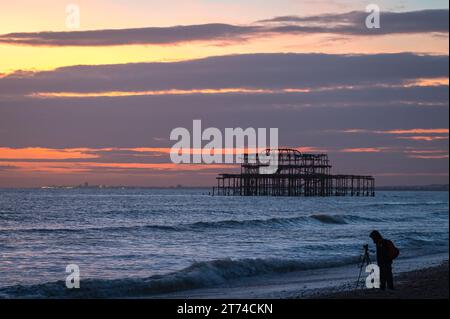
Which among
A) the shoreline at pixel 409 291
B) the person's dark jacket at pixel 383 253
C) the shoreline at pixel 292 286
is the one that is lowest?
the shoreline at pixel 292 286

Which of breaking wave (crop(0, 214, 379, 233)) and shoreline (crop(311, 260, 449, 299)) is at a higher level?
shoreline (crop(311, 260, 449, 299))

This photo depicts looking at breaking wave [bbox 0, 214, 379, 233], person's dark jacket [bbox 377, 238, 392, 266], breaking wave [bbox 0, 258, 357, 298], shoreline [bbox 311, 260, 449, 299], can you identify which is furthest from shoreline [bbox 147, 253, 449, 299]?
breaking wave [bbox 0, 214, 379, 233]

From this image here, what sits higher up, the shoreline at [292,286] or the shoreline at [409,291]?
the shoreline at [409,291]

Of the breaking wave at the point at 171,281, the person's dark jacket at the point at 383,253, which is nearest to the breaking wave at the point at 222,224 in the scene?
the breaking wave at the point at 171,281

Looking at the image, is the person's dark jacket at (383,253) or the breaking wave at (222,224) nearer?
the person's dark jacket at (383,253)

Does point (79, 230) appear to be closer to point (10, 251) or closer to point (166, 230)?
point (166, 230)

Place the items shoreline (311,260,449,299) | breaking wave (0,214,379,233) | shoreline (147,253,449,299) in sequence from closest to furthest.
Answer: shoreline (311,260,449,299) < shoreline (147,253,449,299) < breaking wave (0,214,379,233)

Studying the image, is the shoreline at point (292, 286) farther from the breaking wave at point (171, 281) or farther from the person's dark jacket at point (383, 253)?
the person's dark jacket at point (383, 253)

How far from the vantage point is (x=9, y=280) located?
17.7 metres

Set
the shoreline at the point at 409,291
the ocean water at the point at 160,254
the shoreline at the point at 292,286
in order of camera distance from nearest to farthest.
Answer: the shoreline at the point at 409,291 → the shoreline at the point at 292,286 → the ocean water at the point at 160,254

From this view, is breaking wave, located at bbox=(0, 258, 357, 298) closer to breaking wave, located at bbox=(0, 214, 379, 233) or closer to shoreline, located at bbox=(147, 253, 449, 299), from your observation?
shoreline, located at bbox=(147, 253, 449, 299)

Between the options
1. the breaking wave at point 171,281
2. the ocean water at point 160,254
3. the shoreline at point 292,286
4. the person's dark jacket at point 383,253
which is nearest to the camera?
the person's dark jacket at point 383,253
